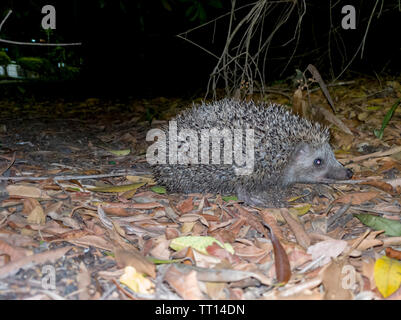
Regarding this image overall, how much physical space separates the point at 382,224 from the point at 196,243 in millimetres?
1728

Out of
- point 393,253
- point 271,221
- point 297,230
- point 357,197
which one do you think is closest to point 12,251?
point 271,221

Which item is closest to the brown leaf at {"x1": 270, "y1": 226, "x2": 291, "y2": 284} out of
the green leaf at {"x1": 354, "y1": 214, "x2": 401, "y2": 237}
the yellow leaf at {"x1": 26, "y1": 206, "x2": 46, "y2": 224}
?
the green leaf at {"x1": 354, "y1": 214, "x2": 401, "y2": 237}

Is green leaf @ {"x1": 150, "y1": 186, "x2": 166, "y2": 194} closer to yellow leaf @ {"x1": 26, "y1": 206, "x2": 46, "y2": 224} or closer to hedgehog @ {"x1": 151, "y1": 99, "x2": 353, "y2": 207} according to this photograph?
hedgehog @ {"x1": 151, "y1": 99, "x2": 353, "y2": 207}

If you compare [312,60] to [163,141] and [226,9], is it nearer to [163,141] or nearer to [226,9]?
[226,9]

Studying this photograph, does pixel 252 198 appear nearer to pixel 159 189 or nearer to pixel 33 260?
pixel 159 189

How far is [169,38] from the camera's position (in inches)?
581

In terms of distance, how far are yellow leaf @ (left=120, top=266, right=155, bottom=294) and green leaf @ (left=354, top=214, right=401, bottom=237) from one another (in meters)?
2.13

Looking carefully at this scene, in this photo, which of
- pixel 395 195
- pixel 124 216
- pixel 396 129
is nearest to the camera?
pixel 124 216

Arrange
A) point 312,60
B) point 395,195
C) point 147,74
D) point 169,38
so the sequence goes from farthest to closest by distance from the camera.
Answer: point 147,74 < point 169,38 < point 312,60 < point 395,195

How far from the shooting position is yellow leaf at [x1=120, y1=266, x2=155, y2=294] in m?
2.68

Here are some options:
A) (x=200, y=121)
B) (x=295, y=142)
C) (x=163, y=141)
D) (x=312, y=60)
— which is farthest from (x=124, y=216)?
(x=312, y=60)

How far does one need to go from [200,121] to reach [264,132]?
797mm

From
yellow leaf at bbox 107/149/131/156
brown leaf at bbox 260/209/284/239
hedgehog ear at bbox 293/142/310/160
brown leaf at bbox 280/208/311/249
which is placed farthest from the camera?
yellow leaf at bbox 107/149/131/156

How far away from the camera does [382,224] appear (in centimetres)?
354
